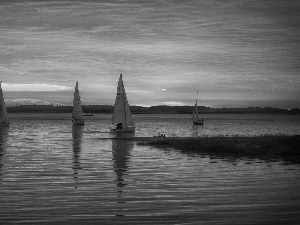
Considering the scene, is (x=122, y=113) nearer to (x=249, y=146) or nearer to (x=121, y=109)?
(x=121, y=109)

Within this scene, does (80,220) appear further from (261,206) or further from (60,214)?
(261,206)

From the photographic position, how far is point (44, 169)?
90.0ft

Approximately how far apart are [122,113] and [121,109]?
735 mm

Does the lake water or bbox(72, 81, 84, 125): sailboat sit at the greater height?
bbox(72, 81, 84, 125): sailboat

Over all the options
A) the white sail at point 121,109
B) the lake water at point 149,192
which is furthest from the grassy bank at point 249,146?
the white sail at point 121,109

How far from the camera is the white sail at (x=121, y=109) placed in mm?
69875

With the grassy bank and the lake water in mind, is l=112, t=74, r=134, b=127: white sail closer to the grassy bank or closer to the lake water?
the grassy bank

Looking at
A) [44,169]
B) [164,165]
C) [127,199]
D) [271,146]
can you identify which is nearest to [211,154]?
[271,146]

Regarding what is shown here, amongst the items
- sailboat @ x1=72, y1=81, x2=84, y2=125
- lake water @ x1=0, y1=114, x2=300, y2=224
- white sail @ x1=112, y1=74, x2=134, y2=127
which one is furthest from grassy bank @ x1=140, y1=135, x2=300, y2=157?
sailboat @ x1=72, y1=81, x2=84, y2=125

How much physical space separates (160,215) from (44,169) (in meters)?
14.4

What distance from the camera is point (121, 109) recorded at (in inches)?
2832

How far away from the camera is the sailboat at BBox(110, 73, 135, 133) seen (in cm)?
7000

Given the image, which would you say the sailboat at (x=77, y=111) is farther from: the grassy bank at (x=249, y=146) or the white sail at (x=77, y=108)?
the grassy bank at (x=249, y=146)

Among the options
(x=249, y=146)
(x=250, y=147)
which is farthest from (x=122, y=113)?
(x=250, y=147)
